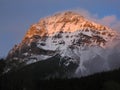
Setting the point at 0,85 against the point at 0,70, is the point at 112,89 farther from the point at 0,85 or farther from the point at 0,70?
the point at 0,85

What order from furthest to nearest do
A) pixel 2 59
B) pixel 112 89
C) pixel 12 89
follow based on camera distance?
pixel 12 89, pixel 2 59, pixel 112 89

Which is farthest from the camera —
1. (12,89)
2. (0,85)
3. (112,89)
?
(12,89)

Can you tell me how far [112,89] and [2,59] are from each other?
1348 inches

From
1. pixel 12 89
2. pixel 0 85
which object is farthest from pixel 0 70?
pixel 12 89

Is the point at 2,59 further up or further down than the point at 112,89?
further up

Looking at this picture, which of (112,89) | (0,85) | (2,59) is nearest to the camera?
(112,89)

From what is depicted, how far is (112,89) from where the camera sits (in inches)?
4683

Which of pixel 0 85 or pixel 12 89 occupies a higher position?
pixel 12 89

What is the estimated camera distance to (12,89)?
634 feet

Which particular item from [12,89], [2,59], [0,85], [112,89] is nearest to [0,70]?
[2,59]

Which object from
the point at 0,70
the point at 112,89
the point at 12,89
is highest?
the point at 12,89

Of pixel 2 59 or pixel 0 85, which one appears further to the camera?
pixel 0 85

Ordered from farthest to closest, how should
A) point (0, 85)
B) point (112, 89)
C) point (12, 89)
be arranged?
point (12, 89)
point (0, 85)
point (112, 89)

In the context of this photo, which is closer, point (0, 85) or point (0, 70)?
point (0, 70)
